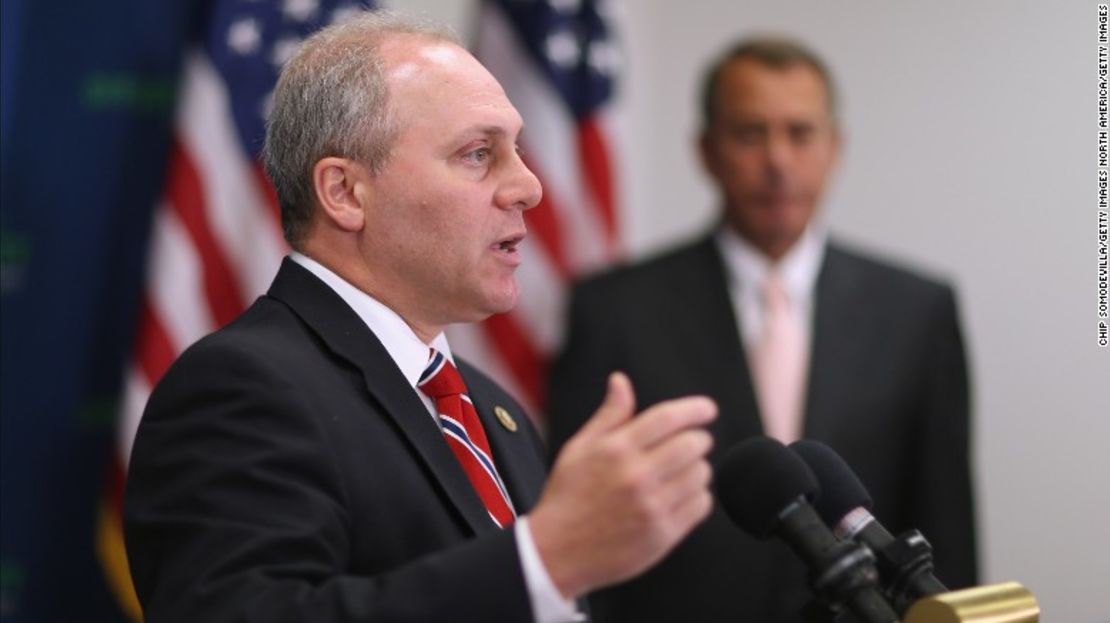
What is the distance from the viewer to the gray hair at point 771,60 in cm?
347

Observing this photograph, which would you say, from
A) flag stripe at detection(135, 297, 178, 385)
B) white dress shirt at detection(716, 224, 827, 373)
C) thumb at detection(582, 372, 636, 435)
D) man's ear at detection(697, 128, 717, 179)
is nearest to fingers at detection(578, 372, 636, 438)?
thumb at detection(582, 372, 636, 435)

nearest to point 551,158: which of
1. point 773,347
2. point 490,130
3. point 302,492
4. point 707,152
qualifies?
point 707,152

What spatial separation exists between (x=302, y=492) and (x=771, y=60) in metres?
2.26

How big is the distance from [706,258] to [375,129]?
1.66 m

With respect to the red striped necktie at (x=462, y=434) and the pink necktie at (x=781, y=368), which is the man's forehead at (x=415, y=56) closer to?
the red striped necktie at (x=462, y=434)

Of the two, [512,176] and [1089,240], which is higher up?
[512,176]

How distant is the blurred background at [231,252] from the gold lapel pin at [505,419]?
93 cm

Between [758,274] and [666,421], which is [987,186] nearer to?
[758,274]

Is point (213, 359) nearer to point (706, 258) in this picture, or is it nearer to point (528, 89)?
point (706, 258)

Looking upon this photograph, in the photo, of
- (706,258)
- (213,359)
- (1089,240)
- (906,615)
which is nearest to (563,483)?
(906,615)

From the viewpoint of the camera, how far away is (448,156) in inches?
70.4

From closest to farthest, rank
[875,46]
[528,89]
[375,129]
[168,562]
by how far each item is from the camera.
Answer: [168,562]
[375,129]
[528,89]
[875,46]

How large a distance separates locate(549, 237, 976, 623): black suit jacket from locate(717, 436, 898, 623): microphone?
1.45m

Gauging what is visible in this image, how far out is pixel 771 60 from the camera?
347cm
